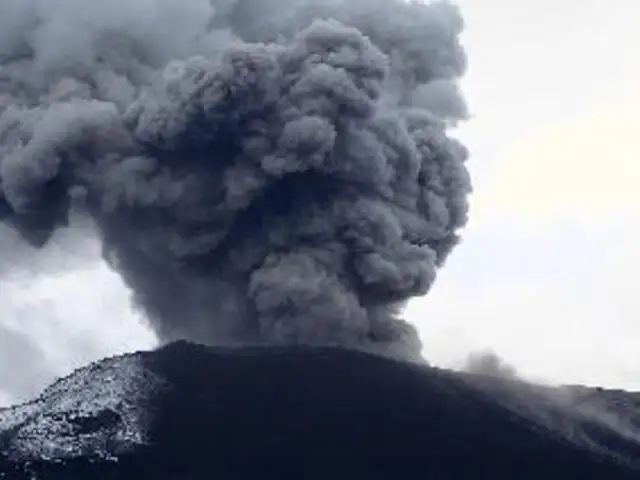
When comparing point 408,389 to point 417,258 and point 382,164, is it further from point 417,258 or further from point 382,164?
point 382,164

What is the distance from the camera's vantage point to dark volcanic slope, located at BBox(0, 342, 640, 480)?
56.3 m

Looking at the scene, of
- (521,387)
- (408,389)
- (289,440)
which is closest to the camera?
(289,440)

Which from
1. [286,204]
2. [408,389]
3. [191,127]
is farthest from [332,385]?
[191,127]

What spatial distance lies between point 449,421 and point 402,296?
264 inches

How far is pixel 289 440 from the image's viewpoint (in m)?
58.2

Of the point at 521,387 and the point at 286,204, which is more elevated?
the point at 286,204

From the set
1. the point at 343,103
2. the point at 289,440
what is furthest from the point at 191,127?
the point at 289,440

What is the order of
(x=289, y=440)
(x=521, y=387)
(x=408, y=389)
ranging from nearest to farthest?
1. (x=289, y=440)
2. (x=408, y=389)
3. (x=521, y=387)

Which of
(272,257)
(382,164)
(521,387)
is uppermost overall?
(382,164)

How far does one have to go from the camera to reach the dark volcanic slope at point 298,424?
56.3 m

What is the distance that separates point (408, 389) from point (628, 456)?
9.23m

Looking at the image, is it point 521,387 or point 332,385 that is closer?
point 332,385

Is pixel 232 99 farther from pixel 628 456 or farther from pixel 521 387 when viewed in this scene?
pixel 628 456

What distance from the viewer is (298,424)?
59.7m
